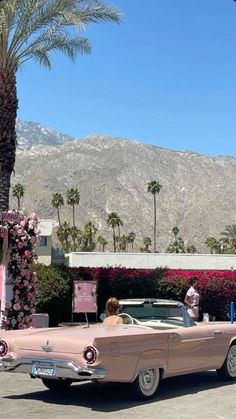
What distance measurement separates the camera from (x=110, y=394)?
29.4 feet

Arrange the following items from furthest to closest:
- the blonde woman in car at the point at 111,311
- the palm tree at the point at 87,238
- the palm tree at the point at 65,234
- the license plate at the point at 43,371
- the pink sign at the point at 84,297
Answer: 1. the palm tree at the point at 87,238
2. the palm tree at the point at 65,234
3. the pink sign at the point at 84,297
4. the blonde woman in car at the point at 111,311
5. the license plate at the point at 43,371

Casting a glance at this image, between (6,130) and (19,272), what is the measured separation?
4.45 metres

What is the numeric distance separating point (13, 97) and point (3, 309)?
6.30 metres

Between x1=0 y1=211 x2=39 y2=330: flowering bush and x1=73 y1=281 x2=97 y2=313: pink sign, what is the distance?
5.10ft

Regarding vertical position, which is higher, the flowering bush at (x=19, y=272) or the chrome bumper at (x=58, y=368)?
the flowering bush at (x=19, y=272)

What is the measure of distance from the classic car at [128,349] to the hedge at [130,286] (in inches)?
322

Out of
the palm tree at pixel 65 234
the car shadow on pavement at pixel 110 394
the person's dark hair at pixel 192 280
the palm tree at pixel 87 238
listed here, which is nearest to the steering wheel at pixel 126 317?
the car shadow on pavement at pixel 110 394

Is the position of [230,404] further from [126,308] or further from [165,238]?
[165,238]

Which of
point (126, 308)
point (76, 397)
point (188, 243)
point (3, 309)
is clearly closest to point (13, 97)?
point (3, 309)

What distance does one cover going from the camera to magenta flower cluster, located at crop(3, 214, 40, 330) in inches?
598

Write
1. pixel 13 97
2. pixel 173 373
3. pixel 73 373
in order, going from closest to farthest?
pixel 73 373 < pixel 173 373 < pixel 13 97

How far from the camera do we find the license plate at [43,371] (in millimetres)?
7945

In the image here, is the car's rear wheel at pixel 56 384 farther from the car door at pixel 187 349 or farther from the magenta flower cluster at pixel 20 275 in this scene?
the magenta flower cluster at pixel 20 275

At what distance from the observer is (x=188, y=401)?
844cm
